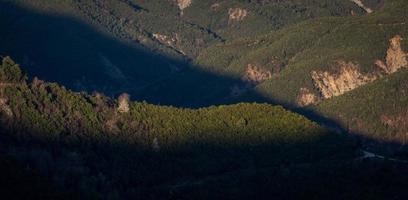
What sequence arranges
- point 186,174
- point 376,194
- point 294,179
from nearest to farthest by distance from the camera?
point 376,194
point 294,179
point 186,174

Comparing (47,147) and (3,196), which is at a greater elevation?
(47,147)

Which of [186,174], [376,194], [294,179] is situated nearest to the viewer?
[376,194]

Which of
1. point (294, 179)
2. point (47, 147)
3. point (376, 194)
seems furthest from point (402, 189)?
point (47, 147)

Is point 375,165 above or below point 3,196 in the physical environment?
above

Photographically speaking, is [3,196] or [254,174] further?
[254,174]

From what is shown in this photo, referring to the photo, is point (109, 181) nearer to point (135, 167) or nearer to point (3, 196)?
point (135, 167)

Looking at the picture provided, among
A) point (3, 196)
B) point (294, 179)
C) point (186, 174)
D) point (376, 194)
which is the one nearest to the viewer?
point (3, 196)

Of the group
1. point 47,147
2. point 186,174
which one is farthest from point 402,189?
point 47,147

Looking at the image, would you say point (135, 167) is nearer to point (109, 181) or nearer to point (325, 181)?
point (109, 181)

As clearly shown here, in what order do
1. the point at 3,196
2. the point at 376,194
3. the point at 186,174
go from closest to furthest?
the point at 3,196 < the point at 376,194 < the point at 186,174
